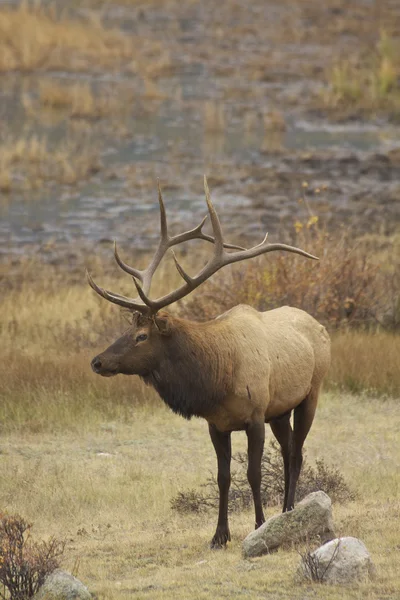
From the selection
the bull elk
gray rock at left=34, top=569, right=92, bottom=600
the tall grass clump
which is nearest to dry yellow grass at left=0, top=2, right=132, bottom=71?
the tall grass clump

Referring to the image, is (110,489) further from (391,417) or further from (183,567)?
(391,417)

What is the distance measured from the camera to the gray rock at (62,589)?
337 inches

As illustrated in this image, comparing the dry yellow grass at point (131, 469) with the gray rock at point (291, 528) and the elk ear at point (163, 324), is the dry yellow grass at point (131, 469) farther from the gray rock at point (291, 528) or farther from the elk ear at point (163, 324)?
the elk ear at point (163, 324)

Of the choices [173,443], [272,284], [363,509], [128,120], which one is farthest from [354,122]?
[363,509]

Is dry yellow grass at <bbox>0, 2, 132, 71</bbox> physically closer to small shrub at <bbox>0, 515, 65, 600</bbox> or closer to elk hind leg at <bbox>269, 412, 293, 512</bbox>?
elk hind leg at <bbox>269, 412, 293, 512</bbox>

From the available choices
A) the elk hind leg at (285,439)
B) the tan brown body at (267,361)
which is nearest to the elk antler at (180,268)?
the tan brown body at (267,361)

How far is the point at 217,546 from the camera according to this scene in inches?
397

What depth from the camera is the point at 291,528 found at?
9.63 meters

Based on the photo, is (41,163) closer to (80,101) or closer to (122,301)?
(80,101)

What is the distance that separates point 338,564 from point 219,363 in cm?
191

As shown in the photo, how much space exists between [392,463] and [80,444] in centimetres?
332

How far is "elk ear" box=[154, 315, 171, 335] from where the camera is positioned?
9.79 meters

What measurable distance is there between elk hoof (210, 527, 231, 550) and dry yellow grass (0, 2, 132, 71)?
107 feet

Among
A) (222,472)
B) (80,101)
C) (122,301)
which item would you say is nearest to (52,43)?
(80,101)
